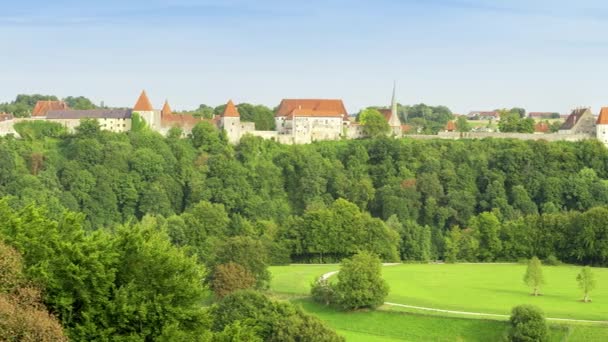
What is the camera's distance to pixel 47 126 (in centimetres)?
9700

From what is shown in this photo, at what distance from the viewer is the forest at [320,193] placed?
241ft

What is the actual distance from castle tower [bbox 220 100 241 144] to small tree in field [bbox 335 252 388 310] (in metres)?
48.7

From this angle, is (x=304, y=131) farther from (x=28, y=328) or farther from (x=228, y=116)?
(x=28, y=328)

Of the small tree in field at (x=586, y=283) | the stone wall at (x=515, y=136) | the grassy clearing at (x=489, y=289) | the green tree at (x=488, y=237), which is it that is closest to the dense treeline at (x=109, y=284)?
the grassy clearing at (x=489, y=289)

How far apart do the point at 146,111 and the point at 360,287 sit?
52.9 m

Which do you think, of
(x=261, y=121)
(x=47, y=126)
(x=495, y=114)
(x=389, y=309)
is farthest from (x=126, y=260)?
(x=495, y=114)

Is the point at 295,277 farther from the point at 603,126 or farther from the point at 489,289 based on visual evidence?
the point at 603,126

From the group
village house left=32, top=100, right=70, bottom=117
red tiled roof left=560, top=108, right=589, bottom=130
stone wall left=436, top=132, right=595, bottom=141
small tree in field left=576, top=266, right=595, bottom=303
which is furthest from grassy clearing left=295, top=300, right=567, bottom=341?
red tiled roof left=560, top=108, right=589, bottom=130

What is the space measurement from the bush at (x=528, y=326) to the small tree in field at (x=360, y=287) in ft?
27.7

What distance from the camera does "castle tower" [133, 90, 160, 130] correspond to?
9819 centimetres

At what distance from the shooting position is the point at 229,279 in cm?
5141

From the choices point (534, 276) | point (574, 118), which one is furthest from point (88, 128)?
point (534, 276)

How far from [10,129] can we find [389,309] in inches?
2286

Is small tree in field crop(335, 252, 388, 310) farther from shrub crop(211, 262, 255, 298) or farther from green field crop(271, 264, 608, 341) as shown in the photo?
shrub crop(211, 262, 255, 298)
